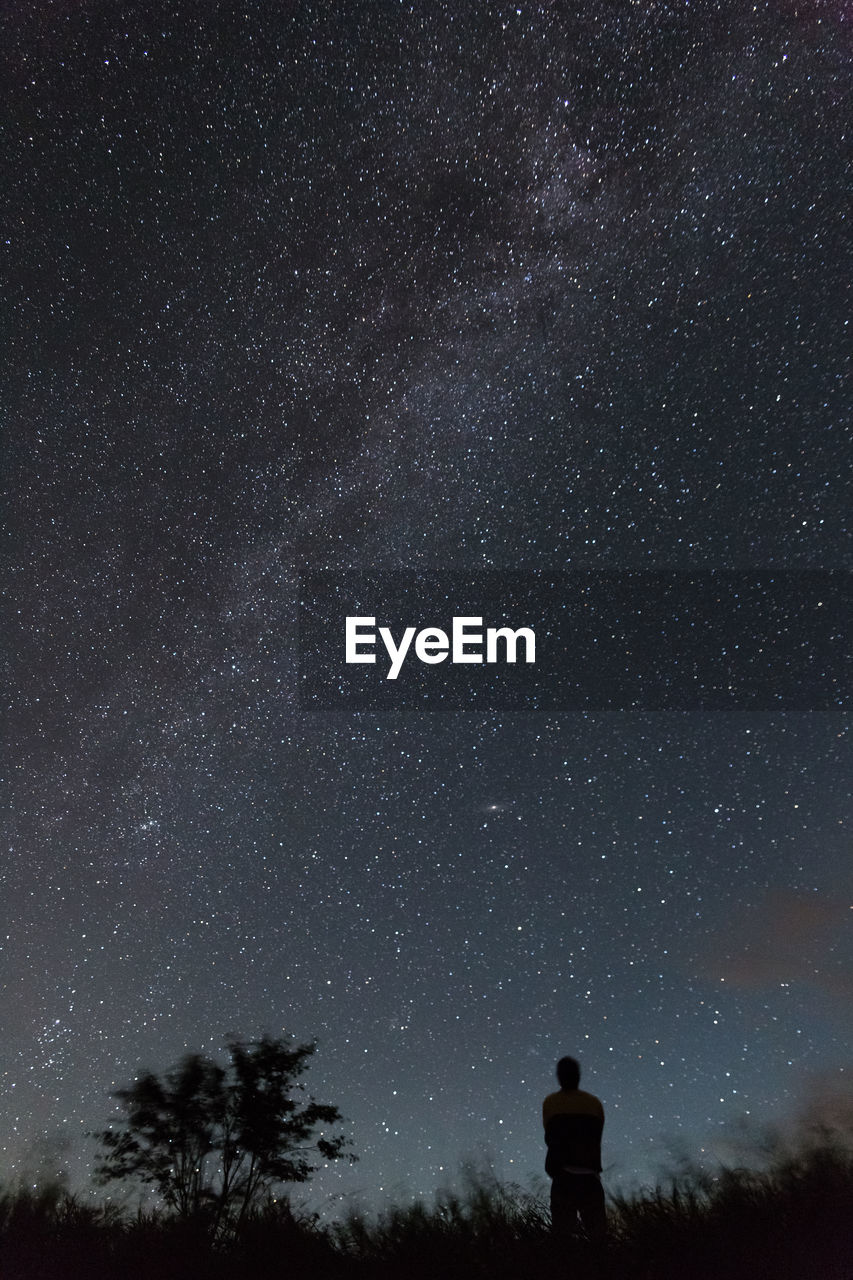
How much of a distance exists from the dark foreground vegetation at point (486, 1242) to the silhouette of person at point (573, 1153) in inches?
7.0

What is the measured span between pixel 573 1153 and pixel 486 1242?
32.7 inches

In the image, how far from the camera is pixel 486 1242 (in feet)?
22.0

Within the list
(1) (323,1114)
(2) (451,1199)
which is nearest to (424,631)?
(2) (451,1199)

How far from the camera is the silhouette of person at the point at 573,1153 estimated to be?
667cm

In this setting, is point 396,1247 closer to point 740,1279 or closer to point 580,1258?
point 580,1258

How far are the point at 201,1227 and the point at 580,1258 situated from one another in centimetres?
342

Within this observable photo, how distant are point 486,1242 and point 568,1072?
124cm

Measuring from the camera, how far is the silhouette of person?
6.67 metres

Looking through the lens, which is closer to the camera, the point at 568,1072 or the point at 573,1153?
the point at 573,1153

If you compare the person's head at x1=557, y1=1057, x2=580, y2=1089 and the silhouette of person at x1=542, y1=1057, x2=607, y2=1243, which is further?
the person's head at x1=557, y1=1057, x2=580, y2=1089

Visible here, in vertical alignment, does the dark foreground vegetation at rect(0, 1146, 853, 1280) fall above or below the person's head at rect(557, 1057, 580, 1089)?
below

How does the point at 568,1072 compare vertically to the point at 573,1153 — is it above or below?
above

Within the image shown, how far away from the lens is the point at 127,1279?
267 inches

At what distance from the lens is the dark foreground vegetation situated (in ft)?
18.9
